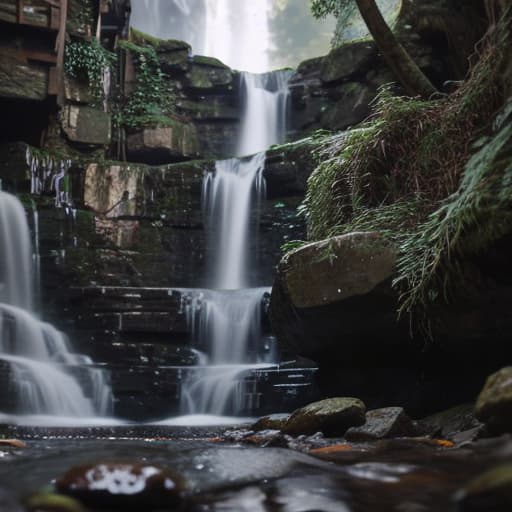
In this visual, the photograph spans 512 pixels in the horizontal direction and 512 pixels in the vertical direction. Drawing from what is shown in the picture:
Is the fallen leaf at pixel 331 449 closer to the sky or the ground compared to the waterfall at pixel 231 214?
closer to the ground

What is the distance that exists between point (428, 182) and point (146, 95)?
12.6 metres

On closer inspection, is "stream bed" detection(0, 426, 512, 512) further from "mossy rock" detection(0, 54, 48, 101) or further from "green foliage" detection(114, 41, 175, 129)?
"green foliage" detection(114, 41, 175, 129)

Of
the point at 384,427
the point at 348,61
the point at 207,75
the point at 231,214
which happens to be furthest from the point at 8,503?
the point at 207,75

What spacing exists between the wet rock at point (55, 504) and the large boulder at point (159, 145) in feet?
45.4

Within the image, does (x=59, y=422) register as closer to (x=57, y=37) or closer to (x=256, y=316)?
(x=256, y=316)

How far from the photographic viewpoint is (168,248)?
509 inches

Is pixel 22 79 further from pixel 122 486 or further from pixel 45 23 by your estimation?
pixel 122 486

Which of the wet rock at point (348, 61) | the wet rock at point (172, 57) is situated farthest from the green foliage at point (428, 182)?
the wet rock at point (172, 57)

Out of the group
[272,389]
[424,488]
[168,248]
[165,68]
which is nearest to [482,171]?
[424,488]

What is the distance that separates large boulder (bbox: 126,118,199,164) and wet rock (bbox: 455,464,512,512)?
47.0ft

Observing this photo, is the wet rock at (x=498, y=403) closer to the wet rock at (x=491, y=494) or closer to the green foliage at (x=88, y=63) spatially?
the wet rock at (x=491, y=494)

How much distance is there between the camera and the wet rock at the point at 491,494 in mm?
1357

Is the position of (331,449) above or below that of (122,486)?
below

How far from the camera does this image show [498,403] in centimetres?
248
